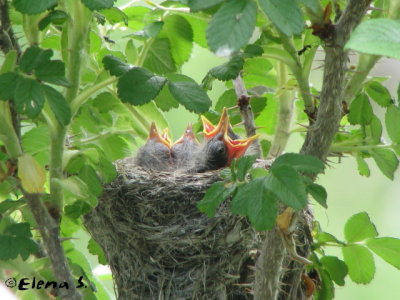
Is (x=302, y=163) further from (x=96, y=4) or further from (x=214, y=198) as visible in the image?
(x=96, y=4)

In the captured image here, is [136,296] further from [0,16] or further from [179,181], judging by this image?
[0,16]

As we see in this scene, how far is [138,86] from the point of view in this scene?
1.39 meters

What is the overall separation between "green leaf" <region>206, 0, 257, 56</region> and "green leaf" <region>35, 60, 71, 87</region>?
1.26ft

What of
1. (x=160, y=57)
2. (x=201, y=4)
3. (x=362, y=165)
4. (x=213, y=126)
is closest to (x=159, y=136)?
(x=213, y=126)

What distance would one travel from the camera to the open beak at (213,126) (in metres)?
2.05

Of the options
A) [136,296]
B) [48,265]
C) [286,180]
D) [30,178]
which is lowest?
[136,296]

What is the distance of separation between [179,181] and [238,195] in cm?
70

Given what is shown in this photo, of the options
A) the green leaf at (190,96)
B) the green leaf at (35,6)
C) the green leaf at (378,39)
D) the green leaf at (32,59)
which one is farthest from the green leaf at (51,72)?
the green leaf at (378,39)

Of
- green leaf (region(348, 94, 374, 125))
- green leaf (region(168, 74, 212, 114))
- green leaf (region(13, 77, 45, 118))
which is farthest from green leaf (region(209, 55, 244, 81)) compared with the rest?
green leaf (region(13, 77, 45, 118))

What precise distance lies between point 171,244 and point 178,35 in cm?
51

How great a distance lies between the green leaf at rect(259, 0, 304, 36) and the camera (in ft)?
3.30

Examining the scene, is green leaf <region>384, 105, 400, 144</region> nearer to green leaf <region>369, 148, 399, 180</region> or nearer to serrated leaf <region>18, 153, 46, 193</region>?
green leaf <region>369, 148, 399, 180</region>

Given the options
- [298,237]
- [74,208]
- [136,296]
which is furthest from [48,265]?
Result: [298,237]

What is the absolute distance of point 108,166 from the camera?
5.07 feet
